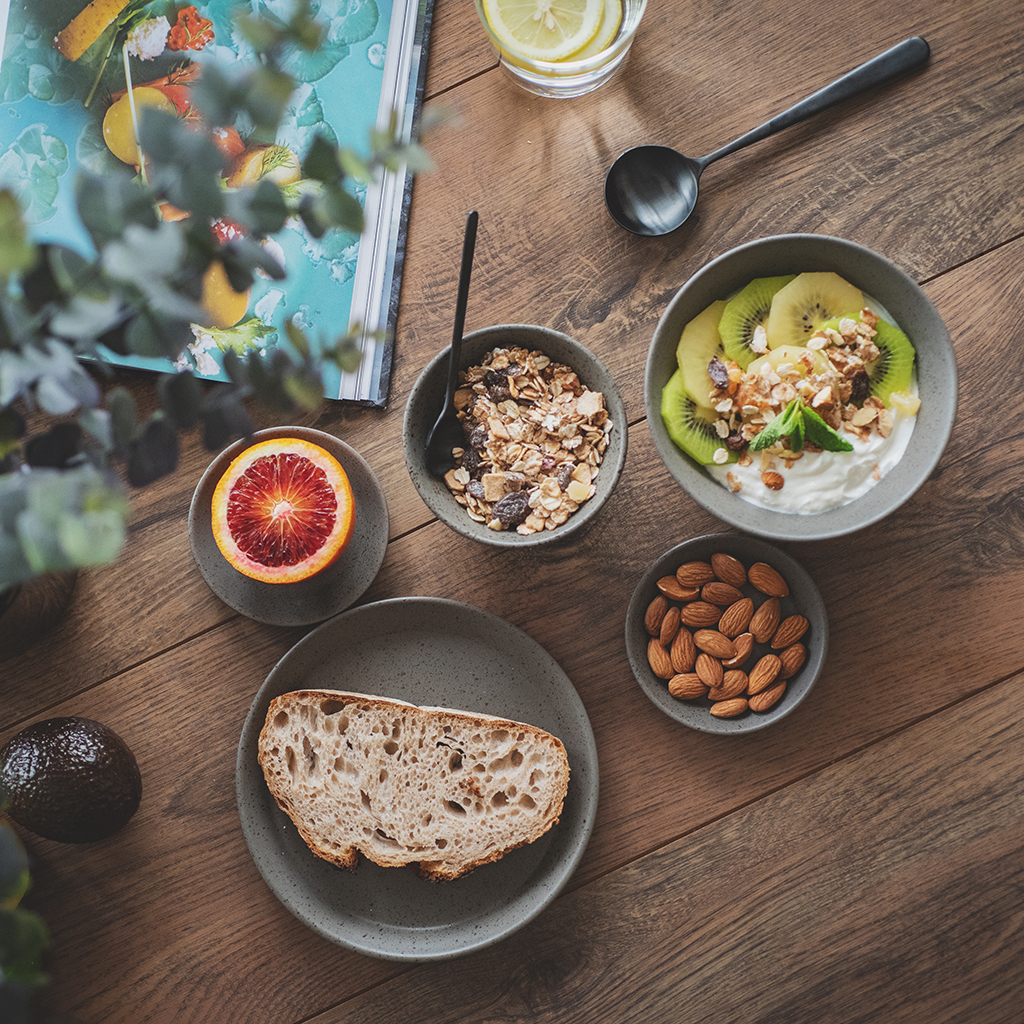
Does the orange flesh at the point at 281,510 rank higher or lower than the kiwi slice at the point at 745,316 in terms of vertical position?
lower

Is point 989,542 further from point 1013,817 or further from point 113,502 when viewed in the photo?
point 113,502

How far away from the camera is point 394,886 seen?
1.21 meters

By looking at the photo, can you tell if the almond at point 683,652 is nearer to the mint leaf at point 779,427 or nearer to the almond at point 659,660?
the almond at point 659,660

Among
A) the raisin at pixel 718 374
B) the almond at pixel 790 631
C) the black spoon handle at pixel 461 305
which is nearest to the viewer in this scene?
the black spoon handle at pixel 461 305

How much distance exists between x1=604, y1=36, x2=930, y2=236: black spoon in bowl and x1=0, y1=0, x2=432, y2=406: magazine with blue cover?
1.02ft

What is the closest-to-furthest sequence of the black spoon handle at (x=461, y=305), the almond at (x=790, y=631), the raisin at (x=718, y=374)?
the black spoon handle at (x=461, y=305) → the raisin at (x=718, y=374) → the almond at (x=790, y=631)

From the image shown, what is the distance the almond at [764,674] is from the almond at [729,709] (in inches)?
0.9

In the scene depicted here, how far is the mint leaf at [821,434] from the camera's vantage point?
3.26 feet

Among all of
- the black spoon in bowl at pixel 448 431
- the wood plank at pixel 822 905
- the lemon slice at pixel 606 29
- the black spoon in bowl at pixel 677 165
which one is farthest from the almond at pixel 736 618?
the lemon slice at pixel 606 29

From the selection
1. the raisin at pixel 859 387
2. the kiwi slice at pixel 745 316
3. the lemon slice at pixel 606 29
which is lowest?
the raisin at pixel 859 387

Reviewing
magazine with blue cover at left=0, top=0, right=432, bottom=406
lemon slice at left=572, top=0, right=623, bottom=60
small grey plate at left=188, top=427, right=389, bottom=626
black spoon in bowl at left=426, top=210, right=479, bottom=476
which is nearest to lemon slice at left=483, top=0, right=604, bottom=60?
lemon slice at left=572, top=0, right=623, bottom=60

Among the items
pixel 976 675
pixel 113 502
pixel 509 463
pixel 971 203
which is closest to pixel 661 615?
pixel 509 463

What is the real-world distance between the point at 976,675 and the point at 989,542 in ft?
0.62

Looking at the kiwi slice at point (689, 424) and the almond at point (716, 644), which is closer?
the kiwi slice at point (689, 424)
